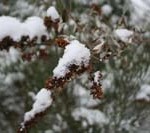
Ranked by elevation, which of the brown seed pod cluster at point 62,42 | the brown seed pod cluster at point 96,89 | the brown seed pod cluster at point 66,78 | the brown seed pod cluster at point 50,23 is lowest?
the brown seed pod cluster at point 96,89

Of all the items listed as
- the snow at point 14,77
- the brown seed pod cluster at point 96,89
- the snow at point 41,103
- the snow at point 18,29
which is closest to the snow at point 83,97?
the snow at point 14,77

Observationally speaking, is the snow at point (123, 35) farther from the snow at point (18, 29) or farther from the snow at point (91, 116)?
the snow at point (91, 116)

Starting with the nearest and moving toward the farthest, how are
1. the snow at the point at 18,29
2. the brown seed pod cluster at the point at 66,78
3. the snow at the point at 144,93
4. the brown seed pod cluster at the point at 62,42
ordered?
the brown seed pod cluster at the point at 66,78 → the brown seed pod cluster at the point at 62,42 → the snow at the point at 18,29 → the snow at the point at 144,93

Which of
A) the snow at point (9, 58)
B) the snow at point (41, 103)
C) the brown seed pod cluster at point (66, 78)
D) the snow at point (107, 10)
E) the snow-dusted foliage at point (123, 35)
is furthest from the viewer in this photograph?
the snow at point (107, 10)

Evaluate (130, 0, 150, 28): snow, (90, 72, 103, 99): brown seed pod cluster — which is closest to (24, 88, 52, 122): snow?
(90, 72, 103, 99): brown seed pod cluster

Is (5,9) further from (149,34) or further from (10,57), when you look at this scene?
(149,34)

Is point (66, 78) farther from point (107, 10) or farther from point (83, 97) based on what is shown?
point (107, 10)
